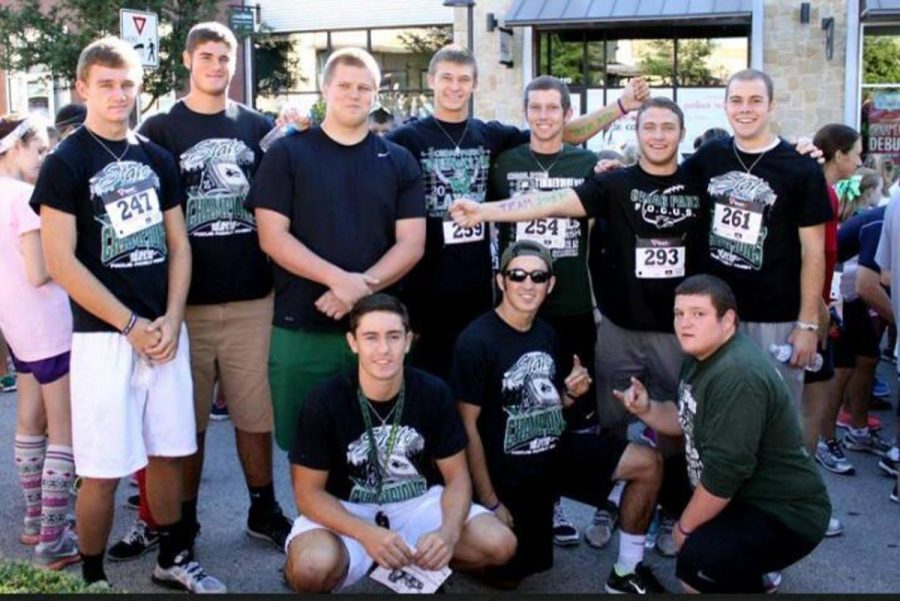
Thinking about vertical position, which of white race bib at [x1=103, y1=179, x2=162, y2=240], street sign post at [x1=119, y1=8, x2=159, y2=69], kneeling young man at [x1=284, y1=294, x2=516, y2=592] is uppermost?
street sign post at [x1=119, y1=8, x2=159, y2=69]

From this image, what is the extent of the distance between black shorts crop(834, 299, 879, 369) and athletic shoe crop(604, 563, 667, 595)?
8.25 feet

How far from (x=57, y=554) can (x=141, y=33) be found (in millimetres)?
7427

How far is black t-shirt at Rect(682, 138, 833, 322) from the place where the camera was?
4422 millimetres

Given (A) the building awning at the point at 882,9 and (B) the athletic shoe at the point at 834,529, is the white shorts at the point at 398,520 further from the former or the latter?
(A) the building awning at the point at 882,9

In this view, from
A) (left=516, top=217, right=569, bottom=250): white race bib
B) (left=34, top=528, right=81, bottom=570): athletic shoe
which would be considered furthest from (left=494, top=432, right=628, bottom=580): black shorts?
(left=34, top=528, right=81, bottom=570): athletic shoe

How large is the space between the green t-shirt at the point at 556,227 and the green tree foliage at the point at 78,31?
13.9 metres

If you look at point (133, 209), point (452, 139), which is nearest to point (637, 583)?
Result: point (452, 139)

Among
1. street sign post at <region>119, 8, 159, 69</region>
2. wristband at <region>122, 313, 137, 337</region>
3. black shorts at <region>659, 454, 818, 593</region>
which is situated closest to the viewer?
black shorts at <region>659, 454, 818, 593</region>

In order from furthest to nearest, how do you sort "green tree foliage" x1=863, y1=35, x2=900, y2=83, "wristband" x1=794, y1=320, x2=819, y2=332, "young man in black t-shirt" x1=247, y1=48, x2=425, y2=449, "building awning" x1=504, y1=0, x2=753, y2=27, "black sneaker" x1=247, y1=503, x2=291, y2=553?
"green tree foliage" x1=863, y1=35, x2=900, y2=83 → "building awning" x1=504, y1=0, x2=753, y2=27 → "black sneaker" x1=247, y1=503, x2=291, y2=553 → "wristband" x1=794, y1=320, x2=819, y2=332 → "young man in black t-shirt" x1=247, y1=48, x2=425, y2=449

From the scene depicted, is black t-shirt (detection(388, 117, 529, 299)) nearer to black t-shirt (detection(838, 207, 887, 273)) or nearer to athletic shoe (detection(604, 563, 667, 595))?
athletic shoe (detection(604, 563, 667, 595))

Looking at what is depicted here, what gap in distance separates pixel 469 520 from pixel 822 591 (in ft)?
5.22

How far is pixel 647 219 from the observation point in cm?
A: 455

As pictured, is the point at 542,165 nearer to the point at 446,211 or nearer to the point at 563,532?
the point at 446,211

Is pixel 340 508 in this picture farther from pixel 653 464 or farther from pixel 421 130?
pixel 421 130
